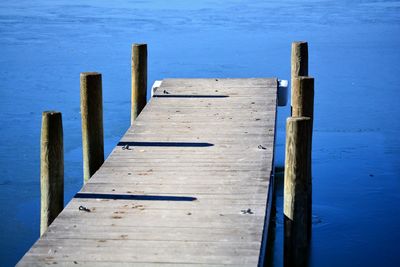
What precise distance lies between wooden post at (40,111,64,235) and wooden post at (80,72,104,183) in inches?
35.3

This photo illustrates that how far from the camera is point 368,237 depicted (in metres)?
7.27

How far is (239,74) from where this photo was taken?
12.6 meters

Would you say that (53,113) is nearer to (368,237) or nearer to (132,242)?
(132,242)

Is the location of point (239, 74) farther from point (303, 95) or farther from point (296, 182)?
point (296, 182)

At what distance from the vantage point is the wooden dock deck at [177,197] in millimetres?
4766

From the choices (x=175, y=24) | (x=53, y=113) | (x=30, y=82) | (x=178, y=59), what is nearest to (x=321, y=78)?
(x=178, y=59)

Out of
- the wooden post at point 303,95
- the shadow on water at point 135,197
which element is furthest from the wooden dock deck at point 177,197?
the wooden post at point 303,95

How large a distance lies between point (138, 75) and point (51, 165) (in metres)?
2.82

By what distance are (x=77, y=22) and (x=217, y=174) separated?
12.8m

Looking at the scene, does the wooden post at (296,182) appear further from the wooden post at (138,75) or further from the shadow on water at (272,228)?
the wooden post at (138,75)

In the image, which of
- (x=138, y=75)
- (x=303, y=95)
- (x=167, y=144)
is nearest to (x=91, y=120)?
(x=167, y=144)

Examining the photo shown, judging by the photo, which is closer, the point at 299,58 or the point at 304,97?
the point at 304,97

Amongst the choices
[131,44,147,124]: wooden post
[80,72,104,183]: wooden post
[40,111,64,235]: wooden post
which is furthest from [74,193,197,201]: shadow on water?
[131,44,147,124]: wooden post

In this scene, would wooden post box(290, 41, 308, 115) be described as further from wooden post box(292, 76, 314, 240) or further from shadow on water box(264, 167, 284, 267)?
wooden post box(292, 76, 314, 240)
